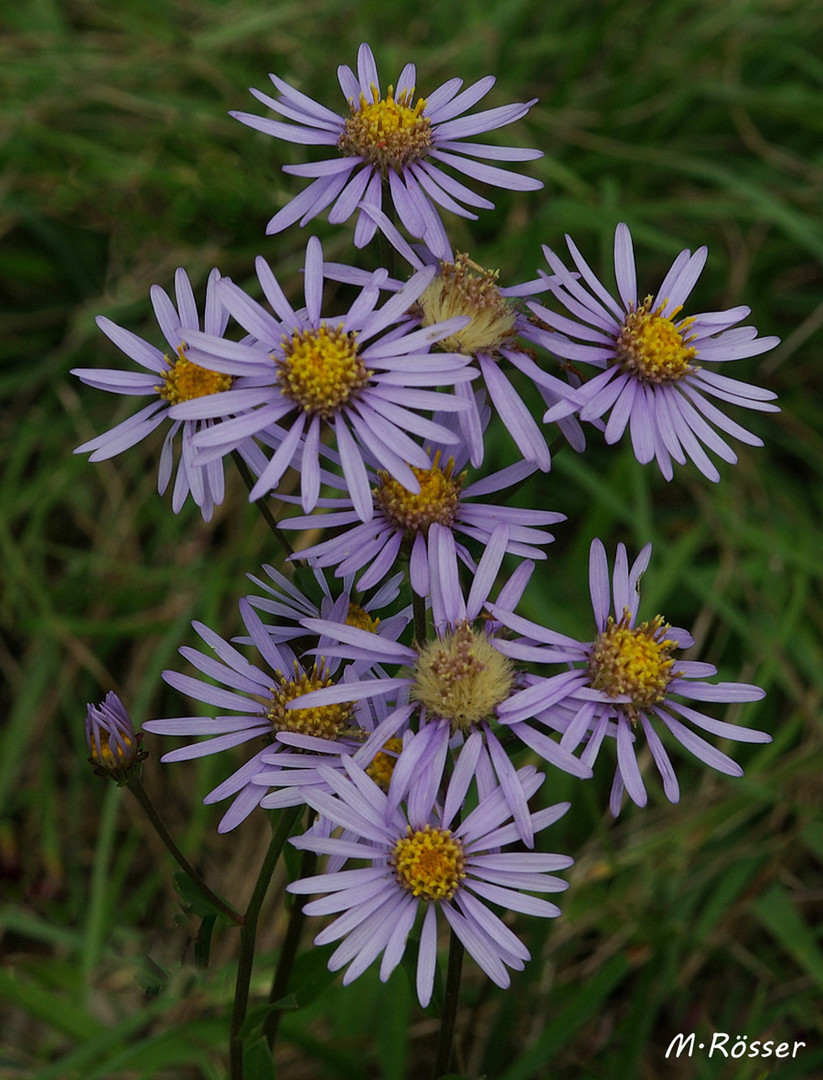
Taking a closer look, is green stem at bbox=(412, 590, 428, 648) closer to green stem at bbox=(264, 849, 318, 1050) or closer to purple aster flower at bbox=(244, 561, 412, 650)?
purple aster flower at bbox=(244, 561, 412, 650)

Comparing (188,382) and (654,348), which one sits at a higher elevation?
(654,348)

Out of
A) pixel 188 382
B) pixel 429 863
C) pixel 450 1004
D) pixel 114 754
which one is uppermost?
pixel 188 382

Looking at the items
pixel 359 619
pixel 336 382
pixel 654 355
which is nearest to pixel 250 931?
pixel 359 619

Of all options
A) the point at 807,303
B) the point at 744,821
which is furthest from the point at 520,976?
the point at 807,303

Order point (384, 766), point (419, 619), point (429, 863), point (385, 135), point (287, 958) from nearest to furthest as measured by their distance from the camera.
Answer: point (429, 863)
point (419, 619)
point (384, 766)
point (385, 135)
point (287, 958)

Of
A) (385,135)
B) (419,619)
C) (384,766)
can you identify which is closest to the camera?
(419,619)

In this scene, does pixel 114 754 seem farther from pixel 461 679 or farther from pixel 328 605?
pixel 461 679
